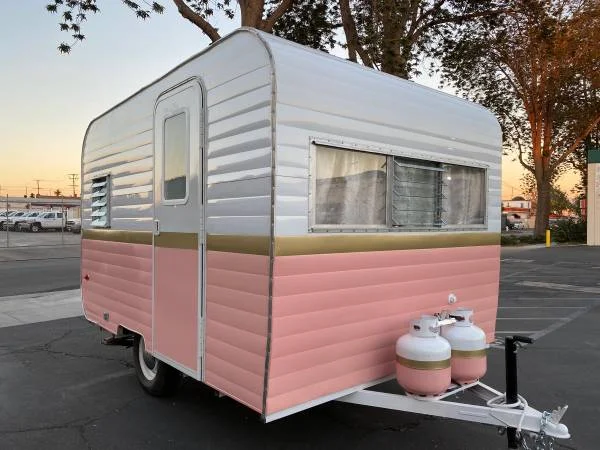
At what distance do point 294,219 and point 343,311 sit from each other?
72 cm

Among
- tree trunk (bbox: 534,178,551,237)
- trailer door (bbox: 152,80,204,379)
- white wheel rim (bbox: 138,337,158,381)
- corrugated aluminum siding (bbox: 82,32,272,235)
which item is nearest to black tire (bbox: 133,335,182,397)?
white wheel rim (bbox: 138,337,158,381)

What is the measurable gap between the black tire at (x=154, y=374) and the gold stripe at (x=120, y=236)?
895 millimetres

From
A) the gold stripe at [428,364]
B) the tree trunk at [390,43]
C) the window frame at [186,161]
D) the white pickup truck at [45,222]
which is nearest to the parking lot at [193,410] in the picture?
the gold stripe at [428,364]

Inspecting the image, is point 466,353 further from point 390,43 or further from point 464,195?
point 390,43

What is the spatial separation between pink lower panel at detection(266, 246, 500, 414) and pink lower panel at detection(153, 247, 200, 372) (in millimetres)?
878

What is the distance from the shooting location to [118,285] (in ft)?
16.5

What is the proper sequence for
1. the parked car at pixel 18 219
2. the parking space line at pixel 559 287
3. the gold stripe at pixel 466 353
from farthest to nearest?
1. the parked car at pixel 18 219
2. the parking space line at pixel 559 287
3. the gold stripe at pixel 466 353

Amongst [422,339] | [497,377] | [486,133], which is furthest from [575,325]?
[422,339]

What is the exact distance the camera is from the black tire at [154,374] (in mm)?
4652

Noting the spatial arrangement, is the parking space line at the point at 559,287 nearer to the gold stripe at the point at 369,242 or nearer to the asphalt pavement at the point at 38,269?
the gold stripe at the point at 369,242

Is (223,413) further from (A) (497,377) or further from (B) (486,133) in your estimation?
(B) (486,133)

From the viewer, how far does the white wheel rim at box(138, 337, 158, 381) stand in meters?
4.81

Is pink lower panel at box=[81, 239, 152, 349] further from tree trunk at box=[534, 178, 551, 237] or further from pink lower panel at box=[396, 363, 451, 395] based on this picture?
tree trunk at box=[534, 178, 551, 237]

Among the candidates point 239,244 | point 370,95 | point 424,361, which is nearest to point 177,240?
point 239,244
